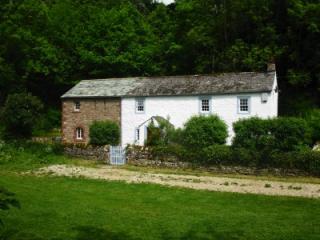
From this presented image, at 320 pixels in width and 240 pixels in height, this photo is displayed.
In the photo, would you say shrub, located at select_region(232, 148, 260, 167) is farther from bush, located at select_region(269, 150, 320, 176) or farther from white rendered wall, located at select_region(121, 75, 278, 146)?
white rendered wall, located at select_region(121, 75, 278, 146)

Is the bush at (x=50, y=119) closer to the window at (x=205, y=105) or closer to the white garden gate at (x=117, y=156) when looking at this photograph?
the white garden gate at (x=117, y=156)

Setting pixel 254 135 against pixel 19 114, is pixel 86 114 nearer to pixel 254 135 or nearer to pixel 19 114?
pixel 19 114

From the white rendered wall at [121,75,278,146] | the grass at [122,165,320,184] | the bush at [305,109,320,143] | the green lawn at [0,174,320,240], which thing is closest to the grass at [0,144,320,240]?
the green lawn at [0,174,320,240]

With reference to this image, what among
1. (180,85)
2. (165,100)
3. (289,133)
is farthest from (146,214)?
(180,85)

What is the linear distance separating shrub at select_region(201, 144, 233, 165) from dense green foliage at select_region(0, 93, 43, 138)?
22.3 metres

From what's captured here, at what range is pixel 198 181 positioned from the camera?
23.8 m

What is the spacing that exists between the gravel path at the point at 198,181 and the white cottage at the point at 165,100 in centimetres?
1070

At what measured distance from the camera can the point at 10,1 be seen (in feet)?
205

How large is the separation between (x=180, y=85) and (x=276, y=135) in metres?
12.7

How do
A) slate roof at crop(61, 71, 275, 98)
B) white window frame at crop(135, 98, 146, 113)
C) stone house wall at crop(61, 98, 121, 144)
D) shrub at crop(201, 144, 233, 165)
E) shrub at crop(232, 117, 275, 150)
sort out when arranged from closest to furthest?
shrub at crop(201, 144, 233, 165) < shrub at crop(232, 117, 275, 150) < slate roof at crop(61, 71, 275, 98) < white window frame at crop(135, 98, 146, 113) < stone house wall at crop(61, 98, 121, 144)

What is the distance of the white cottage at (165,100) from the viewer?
3531 centimetres

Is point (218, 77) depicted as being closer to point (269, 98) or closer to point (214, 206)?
point (269, 98)

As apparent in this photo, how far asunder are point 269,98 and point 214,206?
19.3 m

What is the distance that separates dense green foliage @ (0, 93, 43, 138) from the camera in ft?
140
